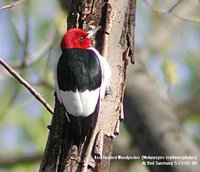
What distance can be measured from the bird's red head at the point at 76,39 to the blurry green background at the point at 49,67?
1346mm

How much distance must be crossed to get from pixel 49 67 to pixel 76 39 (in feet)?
6.08

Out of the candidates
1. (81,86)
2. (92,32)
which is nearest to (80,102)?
(81,86)

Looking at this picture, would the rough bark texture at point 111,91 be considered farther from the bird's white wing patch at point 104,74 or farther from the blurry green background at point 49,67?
the blurry green background at point 49,67

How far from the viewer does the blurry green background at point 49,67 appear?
13.2 ft

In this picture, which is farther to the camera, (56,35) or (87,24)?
(56,35)

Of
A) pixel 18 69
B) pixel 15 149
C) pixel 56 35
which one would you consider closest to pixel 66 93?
pixel 18 69

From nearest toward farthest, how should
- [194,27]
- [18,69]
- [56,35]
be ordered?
[18,69], [56,35], [194,27]

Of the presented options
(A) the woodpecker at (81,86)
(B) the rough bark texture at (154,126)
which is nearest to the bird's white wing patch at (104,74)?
(A) the woodpecker at (81,86)

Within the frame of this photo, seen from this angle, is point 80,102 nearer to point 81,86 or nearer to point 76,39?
point 81,86

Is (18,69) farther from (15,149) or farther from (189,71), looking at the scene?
(189,71)

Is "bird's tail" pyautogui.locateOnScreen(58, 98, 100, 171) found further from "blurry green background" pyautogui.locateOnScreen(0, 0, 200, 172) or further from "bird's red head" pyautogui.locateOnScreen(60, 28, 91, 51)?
"blurry green background" pyautogui.locateOnScreen(0, 0, 200, 172)

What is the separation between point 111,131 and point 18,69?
1.68 meters

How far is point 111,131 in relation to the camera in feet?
7.27

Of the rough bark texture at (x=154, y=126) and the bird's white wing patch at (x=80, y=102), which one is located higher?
the rough bark texture at (x=154, y=126)
